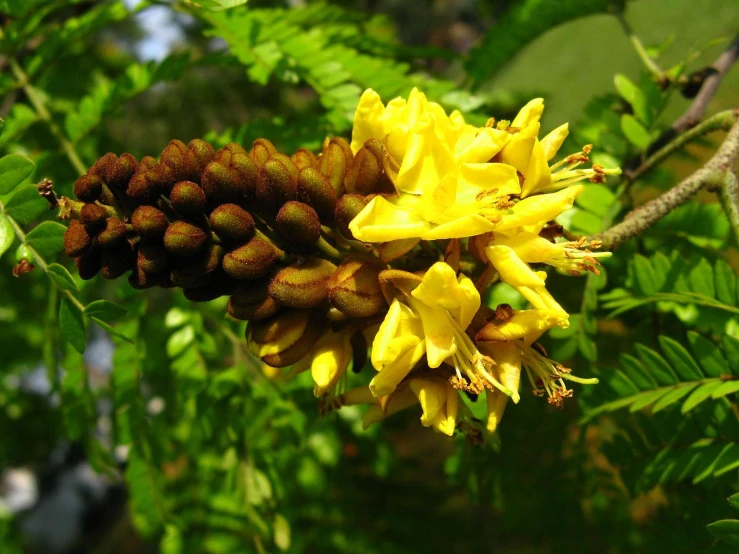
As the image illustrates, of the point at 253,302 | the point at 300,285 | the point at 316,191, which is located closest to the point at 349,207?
the point at 316,191

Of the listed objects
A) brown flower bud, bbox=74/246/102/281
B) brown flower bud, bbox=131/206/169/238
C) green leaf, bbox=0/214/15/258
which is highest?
brown flower bud, bbox=131/206/169/238

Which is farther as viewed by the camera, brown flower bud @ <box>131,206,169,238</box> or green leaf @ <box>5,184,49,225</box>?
green leaf @ <box>5,184,49,225</box>

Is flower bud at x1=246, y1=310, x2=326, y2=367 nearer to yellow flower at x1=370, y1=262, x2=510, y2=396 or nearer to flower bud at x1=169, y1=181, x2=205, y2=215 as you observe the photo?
yellow flower at x1=370, y1=262, x2=510, y2=396

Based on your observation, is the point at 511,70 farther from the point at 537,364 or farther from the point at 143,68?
the point at 537,364

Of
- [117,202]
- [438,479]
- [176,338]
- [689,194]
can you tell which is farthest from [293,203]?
[438,479]

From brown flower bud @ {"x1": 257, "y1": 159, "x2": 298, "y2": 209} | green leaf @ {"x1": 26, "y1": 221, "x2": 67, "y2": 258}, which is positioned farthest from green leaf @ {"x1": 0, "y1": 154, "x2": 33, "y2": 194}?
brown flower bud @ {"x1": 257, "y1": 159, "x2": 298, "y2": 209}

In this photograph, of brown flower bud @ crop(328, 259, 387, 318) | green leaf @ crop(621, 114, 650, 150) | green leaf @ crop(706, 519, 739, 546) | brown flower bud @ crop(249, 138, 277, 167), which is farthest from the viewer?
green leaf @ crop(621, 114, 650, 150)

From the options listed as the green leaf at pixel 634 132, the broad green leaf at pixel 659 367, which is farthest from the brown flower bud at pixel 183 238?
the green leaf at pixel 634 132

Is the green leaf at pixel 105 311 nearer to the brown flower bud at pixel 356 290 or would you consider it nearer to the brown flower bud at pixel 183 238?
the brown flower bud at pixel 183 238
